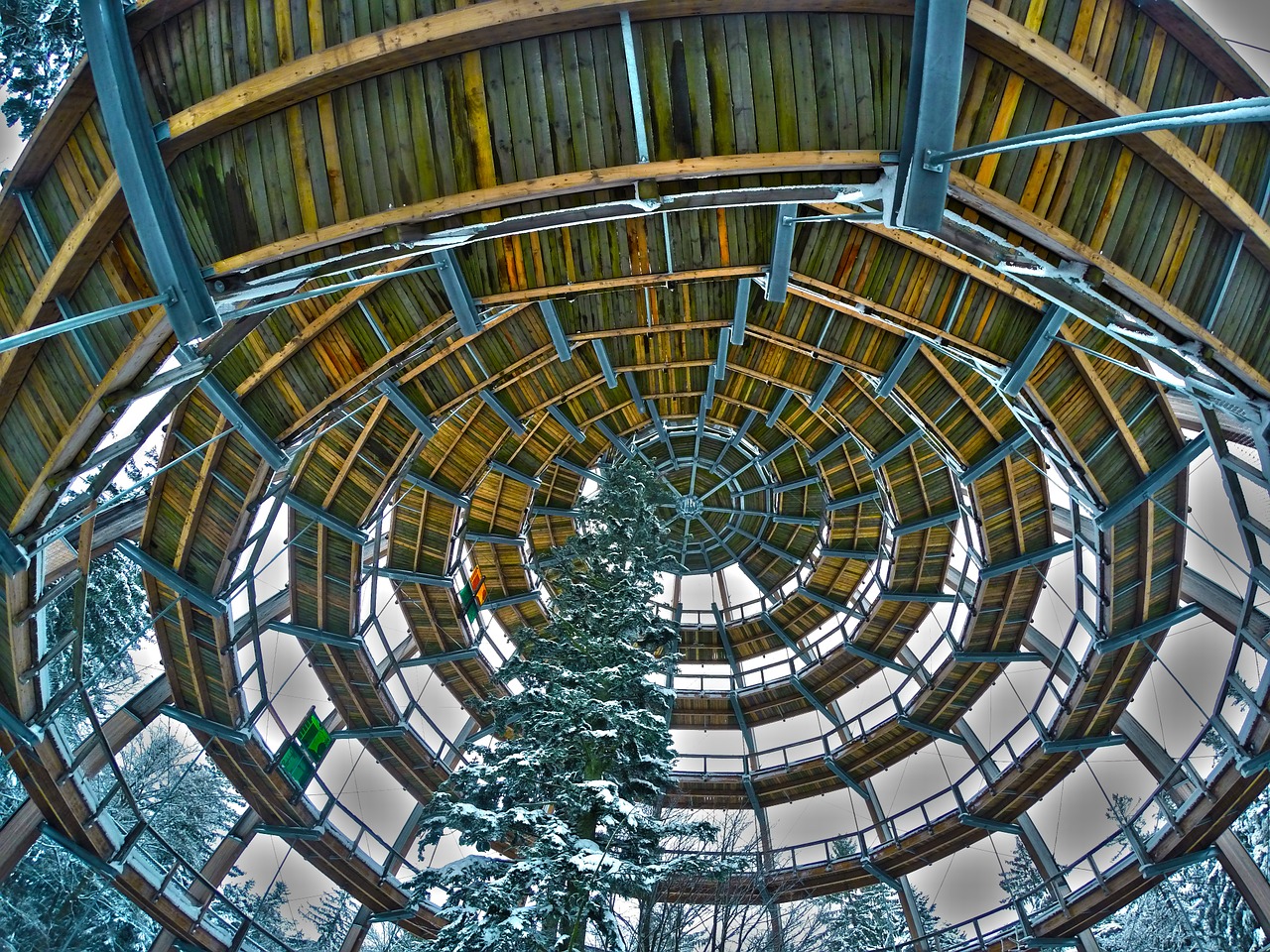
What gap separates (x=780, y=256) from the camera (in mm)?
12633

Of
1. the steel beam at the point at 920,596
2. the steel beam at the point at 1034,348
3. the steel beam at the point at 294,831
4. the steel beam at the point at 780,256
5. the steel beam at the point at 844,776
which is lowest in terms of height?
the steel beam at the point at 294,831

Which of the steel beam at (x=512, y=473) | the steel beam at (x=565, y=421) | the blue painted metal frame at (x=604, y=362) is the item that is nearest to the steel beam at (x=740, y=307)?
the blue painted metal frame at (x=604, y=362)

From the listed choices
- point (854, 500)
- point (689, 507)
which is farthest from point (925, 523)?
point (689, 507)

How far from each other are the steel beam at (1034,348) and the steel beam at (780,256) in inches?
166

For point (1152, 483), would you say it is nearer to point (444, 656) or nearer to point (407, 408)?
point (407, 408)

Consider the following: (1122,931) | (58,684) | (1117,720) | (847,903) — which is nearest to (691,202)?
(1117,720)

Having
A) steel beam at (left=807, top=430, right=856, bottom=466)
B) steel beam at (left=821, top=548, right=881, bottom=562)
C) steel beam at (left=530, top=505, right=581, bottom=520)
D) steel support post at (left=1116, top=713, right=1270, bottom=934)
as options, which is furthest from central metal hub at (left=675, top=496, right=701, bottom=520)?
steel support post at (left=1116, top=713, right=1270, bottom=934)

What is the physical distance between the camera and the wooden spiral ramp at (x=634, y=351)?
8.42 metres

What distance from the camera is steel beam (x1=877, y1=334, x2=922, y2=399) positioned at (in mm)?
17453

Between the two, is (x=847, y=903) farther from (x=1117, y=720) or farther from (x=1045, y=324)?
(x=1045, y=324)

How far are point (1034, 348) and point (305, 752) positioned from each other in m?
20.5

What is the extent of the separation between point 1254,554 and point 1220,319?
609cm

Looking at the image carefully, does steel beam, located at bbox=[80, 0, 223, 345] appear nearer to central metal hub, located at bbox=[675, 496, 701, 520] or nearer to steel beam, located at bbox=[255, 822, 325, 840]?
steel beam, located at bbox=[255, 822, 325, 840]

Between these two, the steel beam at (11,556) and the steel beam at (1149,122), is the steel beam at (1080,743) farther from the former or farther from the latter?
the steel beam at (11,556)
